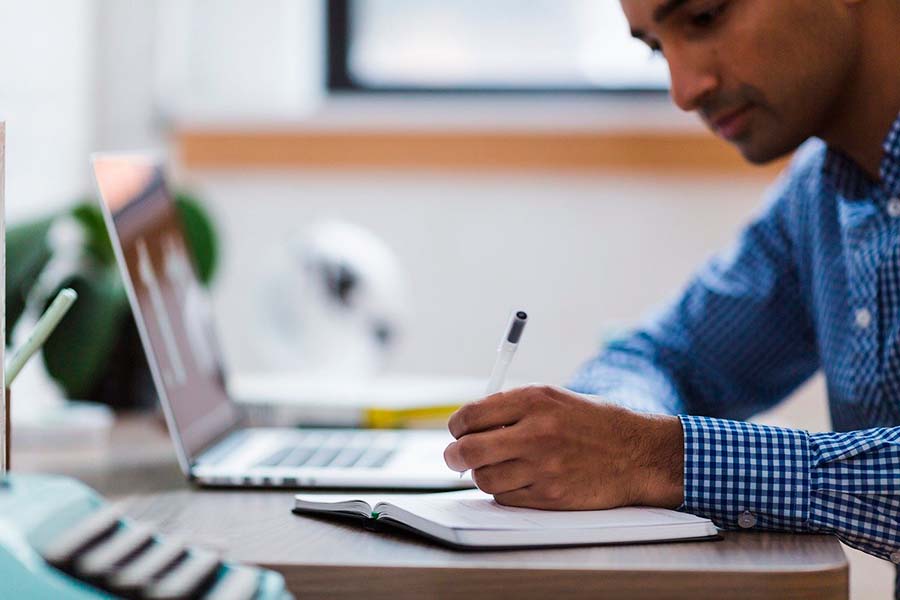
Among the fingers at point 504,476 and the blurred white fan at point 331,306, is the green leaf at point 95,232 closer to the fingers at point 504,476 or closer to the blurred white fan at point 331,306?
the blurred white fan at point 331,306

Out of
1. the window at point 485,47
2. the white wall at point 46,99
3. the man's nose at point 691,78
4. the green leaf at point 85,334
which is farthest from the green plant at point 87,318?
the window at point 485,47

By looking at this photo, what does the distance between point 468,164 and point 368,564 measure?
187cm

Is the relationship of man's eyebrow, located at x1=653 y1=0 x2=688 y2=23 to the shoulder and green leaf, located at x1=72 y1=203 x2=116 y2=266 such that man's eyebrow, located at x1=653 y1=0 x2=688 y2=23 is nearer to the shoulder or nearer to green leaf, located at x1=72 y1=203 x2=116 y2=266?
the shoulder

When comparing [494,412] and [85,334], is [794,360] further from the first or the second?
[85,334]

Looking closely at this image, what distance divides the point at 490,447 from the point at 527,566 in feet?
0.48

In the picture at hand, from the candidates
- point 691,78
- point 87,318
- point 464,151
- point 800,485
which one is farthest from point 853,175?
point 464,151

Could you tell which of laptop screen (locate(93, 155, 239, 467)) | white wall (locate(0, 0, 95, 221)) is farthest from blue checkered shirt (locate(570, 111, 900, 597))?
white wall (locate(0, 0, 95, 221))

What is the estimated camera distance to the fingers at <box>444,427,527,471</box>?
31.5 inches

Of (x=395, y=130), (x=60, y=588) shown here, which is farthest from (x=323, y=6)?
(x=60, y=588)

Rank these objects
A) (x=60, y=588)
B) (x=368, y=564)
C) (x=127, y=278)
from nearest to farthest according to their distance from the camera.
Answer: (x=60, y=588), (x=368, y=564), (x=127, y=278)

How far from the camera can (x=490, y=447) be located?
0.80 meters

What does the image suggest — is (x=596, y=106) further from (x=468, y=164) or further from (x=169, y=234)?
(x=169, y=234)

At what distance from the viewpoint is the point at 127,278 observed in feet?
3.14

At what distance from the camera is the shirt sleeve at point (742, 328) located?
140cm
